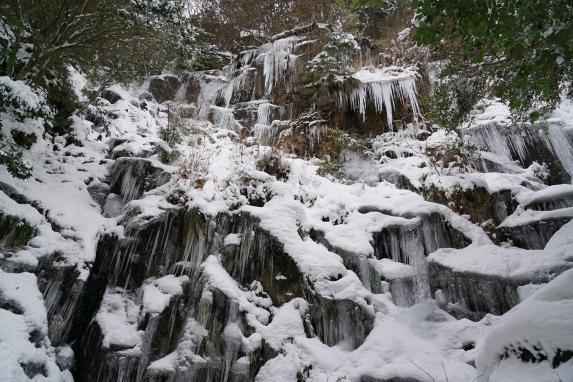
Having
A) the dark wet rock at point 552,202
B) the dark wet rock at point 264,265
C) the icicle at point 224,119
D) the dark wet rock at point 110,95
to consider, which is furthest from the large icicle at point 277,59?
the dark wet rock at point 552,202

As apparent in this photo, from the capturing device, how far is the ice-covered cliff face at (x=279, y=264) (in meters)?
3.89

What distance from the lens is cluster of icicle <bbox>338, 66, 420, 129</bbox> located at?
9.53m

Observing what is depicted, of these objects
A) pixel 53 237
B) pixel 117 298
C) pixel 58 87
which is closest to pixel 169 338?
pixel 117 298

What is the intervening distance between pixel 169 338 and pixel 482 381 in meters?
3.28

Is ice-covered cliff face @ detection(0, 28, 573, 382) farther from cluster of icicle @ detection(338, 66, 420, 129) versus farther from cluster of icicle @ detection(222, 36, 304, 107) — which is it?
cluster of icicle @ detection(222, 36, 304, 107)

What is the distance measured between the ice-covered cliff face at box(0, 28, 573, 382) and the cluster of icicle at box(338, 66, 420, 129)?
2.40 meters

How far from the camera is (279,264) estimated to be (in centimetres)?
509

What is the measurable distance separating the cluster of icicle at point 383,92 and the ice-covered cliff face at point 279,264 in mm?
2396

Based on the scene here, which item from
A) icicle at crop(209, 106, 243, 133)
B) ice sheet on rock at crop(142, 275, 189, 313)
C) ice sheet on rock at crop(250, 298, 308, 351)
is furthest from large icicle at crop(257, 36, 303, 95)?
ice sheet on rock at crop(250, 298, 308, 351)

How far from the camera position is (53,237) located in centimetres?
473

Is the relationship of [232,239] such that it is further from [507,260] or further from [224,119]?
[224,119]

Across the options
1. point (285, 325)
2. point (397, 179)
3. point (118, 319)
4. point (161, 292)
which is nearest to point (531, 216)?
point (397, 179)

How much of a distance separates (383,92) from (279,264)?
629 centimetres

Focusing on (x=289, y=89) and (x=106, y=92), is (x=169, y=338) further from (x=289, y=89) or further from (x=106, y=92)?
(x=289, y=89)
